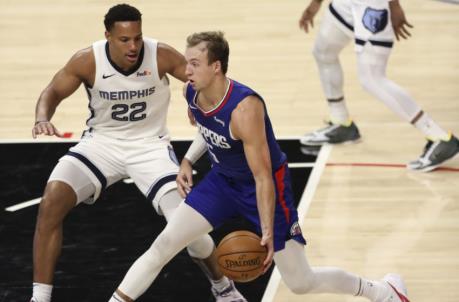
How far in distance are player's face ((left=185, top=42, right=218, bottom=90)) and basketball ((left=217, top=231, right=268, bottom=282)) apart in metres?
0.92

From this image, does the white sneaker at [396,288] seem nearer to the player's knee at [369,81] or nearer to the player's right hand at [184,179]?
the player's right hand at [184,179]

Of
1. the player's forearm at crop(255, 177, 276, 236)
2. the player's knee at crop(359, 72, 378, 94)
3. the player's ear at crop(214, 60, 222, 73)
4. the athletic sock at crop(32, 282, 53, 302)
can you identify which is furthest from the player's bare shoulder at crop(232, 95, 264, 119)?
the player's knee at crop(359, 72, 378, 94)

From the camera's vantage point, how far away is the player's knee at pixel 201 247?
759 cm

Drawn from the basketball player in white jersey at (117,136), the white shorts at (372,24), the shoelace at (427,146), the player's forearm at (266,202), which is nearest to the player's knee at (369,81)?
the white shorts at (372,24)

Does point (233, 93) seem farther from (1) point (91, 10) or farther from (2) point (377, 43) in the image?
(1) point (91, 10)

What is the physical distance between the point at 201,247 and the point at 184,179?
0.51 meters

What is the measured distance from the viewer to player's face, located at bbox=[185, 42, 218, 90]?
6.75 metres

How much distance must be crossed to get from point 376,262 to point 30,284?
239 cm

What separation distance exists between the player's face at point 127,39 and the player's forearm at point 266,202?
1565 mm

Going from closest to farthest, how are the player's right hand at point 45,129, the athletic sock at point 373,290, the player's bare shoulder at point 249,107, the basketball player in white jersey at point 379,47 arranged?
the player's bare shoulder at point 249,107
the athletic sock at point 373,290
the player's right hand at point 45,129
the basketball player in white jersey at point 379,47

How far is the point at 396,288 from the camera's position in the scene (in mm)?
7531

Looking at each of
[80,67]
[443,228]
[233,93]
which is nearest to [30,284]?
[80,67]

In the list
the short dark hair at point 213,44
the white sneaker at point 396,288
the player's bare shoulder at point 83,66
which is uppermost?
A: the short dark hair at point 213,44

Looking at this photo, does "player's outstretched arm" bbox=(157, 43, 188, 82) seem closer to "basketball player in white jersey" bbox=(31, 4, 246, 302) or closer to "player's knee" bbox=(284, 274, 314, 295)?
"basketball player in white jersey" bbox=(31, 4, 246, 302)
